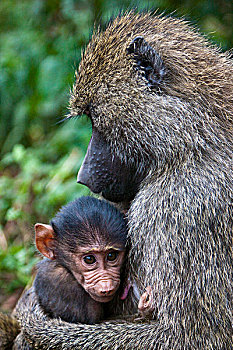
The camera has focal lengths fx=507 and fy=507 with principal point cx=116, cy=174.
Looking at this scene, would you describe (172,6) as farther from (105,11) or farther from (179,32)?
(179,32)

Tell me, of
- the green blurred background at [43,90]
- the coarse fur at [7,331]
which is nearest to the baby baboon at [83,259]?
the coarse fur at [7,331]

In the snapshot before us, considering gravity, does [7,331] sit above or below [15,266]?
above

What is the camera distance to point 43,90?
21.9 ft

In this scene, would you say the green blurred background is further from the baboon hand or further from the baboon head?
the baboon hand

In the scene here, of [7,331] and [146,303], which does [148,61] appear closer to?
[146,303]

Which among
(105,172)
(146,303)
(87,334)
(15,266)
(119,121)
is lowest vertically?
(15,266)

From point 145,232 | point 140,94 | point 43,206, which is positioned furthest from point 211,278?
point 43,206

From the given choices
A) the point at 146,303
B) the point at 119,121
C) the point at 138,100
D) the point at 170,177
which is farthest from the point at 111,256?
the point at 138,100

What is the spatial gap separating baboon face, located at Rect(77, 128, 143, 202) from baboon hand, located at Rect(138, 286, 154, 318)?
777mm

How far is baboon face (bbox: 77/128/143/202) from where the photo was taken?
3.61 meters

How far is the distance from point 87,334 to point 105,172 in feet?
3.66

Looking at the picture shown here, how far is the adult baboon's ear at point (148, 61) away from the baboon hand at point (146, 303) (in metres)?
1.37

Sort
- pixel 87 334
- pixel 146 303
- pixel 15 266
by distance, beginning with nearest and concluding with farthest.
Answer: pixel 146 303
pixel 87 334
pixel 15 266

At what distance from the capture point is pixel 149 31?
3676 mm
